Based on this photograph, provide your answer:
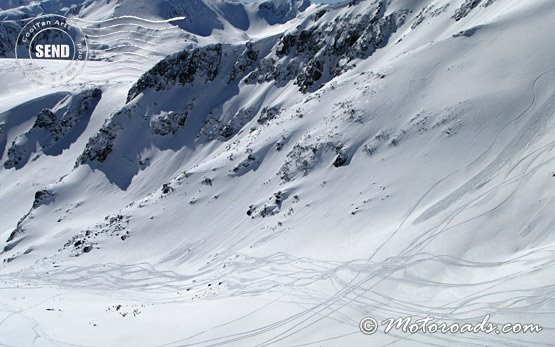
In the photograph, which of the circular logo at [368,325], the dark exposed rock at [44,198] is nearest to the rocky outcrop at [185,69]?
the dark exposed rock at [44,198]

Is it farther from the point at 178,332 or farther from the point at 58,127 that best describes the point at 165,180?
the point at 178,332

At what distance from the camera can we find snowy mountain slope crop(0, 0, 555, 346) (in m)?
16.0

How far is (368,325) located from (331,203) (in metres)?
13.5

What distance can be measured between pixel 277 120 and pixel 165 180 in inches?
738

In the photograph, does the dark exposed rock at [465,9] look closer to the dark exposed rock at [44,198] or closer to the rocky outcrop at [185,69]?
the rocky outcrop at [185,69]

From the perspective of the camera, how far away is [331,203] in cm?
2734

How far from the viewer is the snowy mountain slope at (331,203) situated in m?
16.0

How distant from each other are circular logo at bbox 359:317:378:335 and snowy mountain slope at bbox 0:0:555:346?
0.31 m

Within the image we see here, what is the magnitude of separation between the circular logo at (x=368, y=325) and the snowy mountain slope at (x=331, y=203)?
0.31m

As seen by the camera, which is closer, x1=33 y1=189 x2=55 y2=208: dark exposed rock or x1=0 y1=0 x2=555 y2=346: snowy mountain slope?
x1=0 y1=0 x2=555 y2=346: snowy mountain slope

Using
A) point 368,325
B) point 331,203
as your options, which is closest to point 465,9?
point 331,203

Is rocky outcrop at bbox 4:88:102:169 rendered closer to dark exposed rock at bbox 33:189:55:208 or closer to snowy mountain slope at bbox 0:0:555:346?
snowy mountain slope at bbox 0:0:555:346

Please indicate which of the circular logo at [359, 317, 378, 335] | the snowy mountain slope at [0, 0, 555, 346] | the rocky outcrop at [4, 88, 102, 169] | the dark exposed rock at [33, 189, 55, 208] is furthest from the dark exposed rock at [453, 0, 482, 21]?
the rocky outcrop at [4, 88, 102, 169]

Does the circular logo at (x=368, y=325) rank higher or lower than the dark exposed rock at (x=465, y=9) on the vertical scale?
lower
